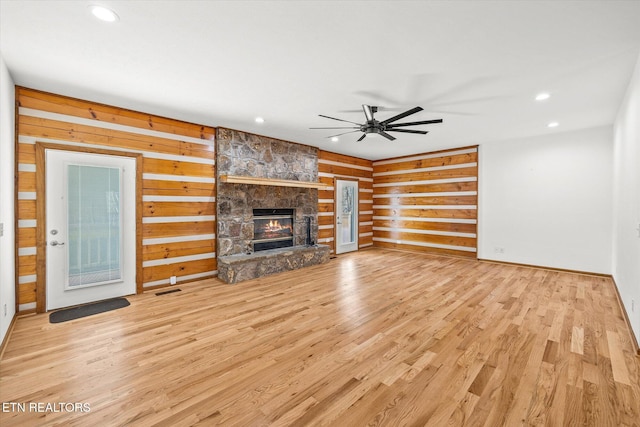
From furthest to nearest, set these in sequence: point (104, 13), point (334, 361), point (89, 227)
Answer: point (89, 227) → point (334, 361) → point (104, 13)

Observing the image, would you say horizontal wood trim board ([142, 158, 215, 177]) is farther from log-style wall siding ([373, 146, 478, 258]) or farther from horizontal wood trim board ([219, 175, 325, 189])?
log-style wall siding ([373, 146, 478, 258])

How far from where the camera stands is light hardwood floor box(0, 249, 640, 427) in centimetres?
175

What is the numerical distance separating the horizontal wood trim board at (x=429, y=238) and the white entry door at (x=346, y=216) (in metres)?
1.01

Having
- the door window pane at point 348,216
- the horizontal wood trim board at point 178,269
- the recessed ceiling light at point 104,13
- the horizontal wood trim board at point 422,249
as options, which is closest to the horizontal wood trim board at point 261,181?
the horizontal wood trim board at point 178,269

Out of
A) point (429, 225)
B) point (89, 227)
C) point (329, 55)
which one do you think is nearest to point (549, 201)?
point (429, 225)

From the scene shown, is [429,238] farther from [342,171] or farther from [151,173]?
[151,173]

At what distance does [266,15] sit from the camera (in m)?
2.04

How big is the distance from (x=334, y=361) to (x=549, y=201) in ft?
18.6

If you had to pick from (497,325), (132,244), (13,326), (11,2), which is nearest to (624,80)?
(497,325)

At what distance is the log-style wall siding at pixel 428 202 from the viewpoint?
653 centimetres

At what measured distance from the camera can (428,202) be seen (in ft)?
23.6

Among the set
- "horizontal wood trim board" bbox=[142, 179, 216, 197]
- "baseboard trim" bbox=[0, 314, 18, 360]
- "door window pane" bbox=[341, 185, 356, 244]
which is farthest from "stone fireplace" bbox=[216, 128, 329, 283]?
"baseboard trim" bbox=[0, 314, 18, 360]

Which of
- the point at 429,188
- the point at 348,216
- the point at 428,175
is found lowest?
the point at 348,216

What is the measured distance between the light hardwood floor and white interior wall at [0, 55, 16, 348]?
34 cm
